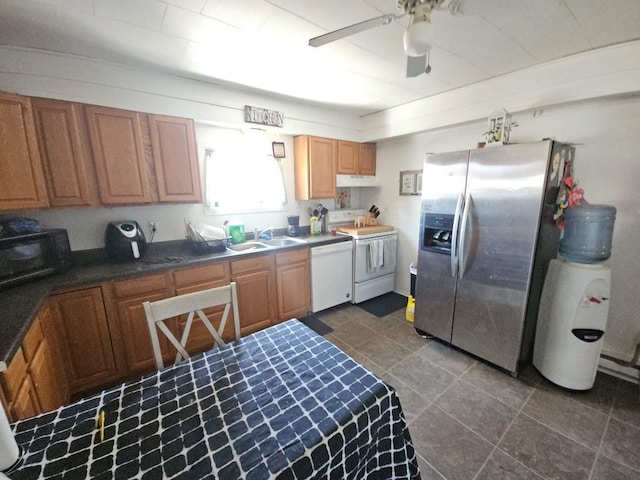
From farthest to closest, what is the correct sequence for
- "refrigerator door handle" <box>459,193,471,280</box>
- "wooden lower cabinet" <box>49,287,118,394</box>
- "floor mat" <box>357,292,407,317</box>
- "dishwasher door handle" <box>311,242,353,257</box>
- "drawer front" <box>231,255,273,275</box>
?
1. "floor mat" <box>357,292,407,317</box>
2. "dishwasher door handle" <box>311,242,353,257</box>
3. "drawer front" <box>231,255,273,275</box>
4. "refrigerator door handle" <box>459,193,471,280</box>
5. "wooden lower cabinet" <box>49,287,118,394</box>

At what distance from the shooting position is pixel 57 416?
0.86 meters

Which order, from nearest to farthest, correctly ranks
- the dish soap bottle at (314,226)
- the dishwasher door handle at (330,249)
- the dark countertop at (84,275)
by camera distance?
the dark countertop at (84,275) < the dishwasher door handle at (330,249) < the dish soap bottle at (314,226)

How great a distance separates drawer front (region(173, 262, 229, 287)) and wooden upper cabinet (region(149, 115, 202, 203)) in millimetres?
624

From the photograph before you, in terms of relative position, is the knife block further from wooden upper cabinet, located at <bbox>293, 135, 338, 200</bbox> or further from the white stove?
wooden upper cabinet, located at <bbox>293, 135, 338, 200</bbox>

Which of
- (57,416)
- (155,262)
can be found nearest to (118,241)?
(155,262)

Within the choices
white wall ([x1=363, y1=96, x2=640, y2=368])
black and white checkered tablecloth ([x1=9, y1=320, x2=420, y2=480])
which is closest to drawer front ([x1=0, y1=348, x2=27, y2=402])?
black and white checkered tablecloth ([x1=9, y1=320, x2=420, y2=480])

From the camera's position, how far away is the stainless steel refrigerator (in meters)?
1.84

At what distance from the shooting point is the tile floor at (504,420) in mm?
1418

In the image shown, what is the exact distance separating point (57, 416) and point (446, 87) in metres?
3.32

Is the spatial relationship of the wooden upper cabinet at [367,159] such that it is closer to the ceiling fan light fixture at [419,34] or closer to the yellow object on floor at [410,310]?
the yellow object on floor at [410,310]

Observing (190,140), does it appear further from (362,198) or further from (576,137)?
(576,137)

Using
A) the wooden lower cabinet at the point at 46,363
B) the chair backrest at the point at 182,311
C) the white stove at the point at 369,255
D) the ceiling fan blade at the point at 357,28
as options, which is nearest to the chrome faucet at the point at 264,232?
the white stove at the point at 369,255

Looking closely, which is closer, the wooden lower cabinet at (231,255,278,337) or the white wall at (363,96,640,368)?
the white wall at (363,96,640,368)

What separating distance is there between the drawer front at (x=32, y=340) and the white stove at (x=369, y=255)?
2.66 meters
